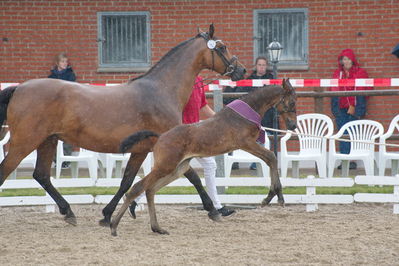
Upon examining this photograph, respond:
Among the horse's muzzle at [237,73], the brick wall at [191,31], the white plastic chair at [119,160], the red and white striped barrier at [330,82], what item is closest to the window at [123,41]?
the brick wall at [191,31]

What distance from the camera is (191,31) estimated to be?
15.5 metres

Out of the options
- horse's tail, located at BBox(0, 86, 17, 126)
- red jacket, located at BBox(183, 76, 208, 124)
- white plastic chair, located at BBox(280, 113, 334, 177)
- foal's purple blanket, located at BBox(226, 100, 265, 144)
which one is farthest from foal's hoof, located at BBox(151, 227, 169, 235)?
white plastic chair, located at BBox(280, 113, 334, 177)

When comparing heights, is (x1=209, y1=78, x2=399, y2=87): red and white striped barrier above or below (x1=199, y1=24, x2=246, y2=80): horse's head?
below

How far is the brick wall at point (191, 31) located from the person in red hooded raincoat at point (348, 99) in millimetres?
475

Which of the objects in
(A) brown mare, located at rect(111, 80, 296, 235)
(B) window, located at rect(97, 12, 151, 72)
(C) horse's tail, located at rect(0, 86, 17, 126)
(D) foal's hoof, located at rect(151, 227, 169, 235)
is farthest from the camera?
(B) window, located at rect(97, 12, 151, 72)

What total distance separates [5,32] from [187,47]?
7.39 metres

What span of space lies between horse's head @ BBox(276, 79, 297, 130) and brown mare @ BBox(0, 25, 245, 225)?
1057mm

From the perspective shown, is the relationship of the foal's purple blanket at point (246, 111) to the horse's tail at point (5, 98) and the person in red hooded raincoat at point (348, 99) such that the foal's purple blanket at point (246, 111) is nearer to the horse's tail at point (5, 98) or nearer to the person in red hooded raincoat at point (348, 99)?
the horse's tail at point (5, 98)

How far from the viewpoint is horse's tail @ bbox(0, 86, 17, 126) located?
8977 mm

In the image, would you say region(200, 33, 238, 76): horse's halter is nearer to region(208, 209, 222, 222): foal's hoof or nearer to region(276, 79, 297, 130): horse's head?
region(276, 79, 297, 130): horse's head

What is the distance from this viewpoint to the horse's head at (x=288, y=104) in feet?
28.7

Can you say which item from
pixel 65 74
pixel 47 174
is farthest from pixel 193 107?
pixel 65 74

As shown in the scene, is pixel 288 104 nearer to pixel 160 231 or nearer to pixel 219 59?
pixel 219 59

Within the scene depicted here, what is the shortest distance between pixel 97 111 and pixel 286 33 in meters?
7.49
